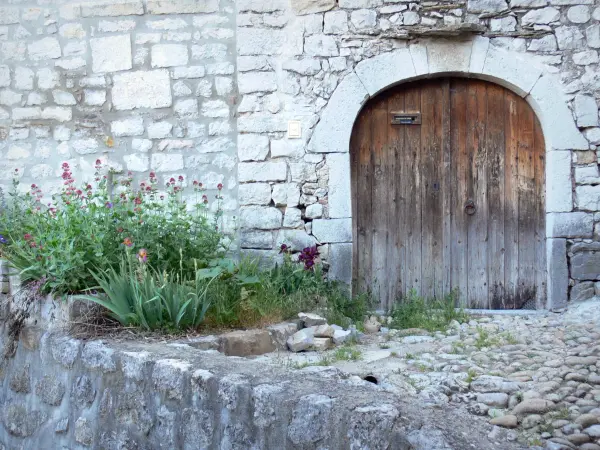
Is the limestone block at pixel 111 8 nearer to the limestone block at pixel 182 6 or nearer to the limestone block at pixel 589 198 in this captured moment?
the limestone block at pixel 182 6

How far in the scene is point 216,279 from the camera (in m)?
4.67

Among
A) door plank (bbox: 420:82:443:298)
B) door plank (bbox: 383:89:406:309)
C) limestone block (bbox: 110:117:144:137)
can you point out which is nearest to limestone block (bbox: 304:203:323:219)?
door plank (bbox: 383:89:406:309)

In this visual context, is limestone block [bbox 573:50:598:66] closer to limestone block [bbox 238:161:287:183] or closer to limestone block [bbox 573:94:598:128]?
limestone block [bbox 573:94:598:128]

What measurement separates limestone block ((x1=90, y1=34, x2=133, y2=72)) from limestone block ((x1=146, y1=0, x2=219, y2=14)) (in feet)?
1.13

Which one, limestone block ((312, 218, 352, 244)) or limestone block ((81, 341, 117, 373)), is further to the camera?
limestone block ((312, 218, 352, 244))

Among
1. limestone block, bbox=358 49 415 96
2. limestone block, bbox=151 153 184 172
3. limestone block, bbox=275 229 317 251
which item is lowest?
limestone block, bbox=275 229 317 251

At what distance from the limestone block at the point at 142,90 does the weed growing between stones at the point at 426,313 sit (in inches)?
104

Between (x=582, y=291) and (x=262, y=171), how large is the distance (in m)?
2.79

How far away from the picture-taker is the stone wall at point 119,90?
20.4ft

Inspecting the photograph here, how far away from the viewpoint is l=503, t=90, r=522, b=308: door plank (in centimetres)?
621

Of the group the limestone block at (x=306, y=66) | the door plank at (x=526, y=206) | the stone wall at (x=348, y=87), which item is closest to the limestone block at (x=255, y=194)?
the stone wall at (x=348, y=87)

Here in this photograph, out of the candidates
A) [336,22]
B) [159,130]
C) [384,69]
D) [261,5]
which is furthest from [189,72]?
[384,69]

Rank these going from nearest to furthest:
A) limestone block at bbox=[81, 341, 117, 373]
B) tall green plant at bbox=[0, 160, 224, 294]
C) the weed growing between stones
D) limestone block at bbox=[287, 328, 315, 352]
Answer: limestone block at bbox=[81, 341, 117, 373]
tall green plant at bbox=[0, 160, 224, 294]
limestone block at bbox=[287, 328, 315, 352]
the weed growing between stones

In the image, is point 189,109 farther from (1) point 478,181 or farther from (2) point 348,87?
(1) point 478,181
